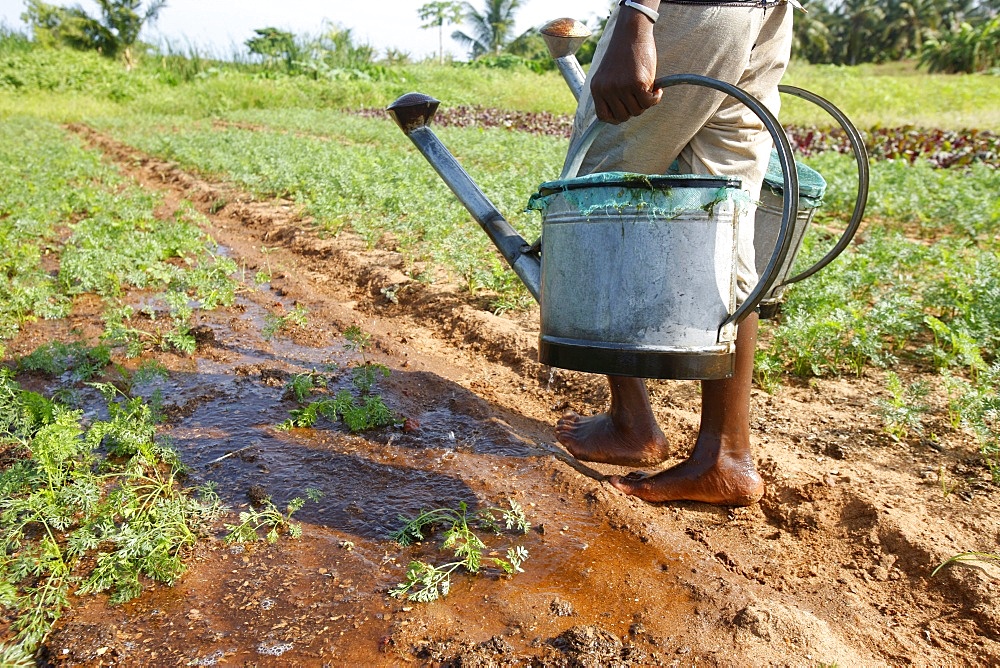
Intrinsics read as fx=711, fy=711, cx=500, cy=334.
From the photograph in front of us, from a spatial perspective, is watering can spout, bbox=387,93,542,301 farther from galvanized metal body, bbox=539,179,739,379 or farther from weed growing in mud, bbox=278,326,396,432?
weed growing in mud, bbox=278,326,396,432

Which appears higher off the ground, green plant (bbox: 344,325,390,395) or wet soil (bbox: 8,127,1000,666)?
green plant (bbox: 344,325,390,395)

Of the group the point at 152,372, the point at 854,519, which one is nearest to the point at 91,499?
the point at 152,372

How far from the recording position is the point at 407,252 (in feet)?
15.0

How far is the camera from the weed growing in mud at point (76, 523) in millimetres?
1577

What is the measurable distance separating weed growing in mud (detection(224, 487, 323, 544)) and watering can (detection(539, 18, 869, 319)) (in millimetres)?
1396

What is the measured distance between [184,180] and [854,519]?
786 centimetres

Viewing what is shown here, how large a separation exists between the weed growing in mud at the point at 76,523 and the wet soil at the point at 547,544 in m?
0.05

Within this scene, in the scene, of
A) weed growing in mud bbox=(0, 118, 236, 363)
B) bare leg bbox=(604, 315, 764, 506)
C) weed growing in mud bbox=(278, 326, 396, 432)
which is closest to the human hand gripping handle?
bare leg bbox=(604, 315, 764, 506)

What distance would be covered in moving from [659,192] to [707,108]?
376 millimetres

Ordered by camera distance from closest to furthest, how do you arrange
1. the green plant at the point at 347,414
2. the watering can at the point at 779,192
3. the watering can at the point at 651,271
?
the watering can at the point at 651,271
the watering can at the point at 779,192
the green plant at the point at 347,414

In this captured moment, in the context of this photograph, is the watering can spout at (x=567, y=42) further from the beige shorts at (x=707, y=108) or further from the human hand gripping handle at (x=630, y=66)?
the human hand gripping handle at (x=630, y=66)

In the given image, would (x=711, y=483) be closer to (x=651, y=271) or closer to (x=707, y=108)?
(x=651, y=271)

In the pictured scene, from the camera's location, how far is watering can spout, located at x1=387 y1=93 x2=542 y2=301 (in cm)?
204


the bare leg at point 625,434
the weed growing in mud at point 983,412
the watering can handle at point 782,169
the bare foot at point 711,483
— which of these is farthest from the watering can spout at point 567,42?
the weed growing in mud at point 983,412
